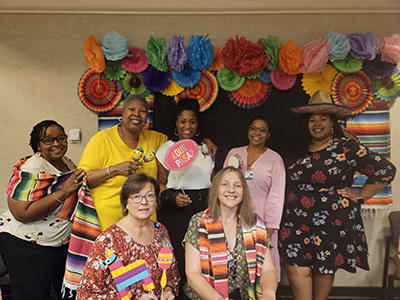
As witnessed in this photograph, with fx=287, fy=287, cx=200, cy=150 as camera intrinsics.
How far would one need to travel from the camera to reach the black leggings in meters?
2.08

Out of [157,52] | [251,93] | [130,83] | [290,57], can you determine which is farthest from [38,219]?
[290,57]

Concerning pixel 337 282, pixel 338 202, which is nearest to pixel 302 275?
pixel 338 202

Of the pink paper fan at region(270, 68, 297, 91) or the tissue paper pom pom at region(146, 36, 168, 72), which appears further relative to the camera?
the pink paper fan at region(270, 68, 297, 91)

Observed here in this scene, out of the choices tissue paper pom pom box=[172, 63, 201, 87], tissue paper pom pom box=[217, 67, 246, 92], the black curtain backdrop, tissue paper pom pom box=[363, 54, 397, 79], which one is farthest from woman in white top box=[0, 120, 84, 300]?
tissue paper pom pom box=[363, 54, 397, 79]

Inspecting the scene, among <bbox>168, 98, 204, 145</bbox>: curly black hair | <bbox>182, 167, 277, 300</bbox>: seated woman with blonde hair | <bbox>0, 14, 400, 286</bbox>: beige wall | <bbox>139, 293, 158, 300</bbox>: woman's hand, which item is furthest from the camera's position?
<bbox>0, 14, 400, 286</bbox>: beige wall

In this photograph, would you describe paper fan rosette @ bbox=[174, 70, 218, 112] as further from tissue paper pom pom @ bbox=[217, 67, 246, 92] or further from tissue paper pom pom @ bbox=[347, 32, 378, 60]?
tissue paper pom pom @ bbox=[347, 32, 378, 60]

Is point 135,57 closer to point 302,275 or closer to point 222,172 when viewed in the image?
point 222,172

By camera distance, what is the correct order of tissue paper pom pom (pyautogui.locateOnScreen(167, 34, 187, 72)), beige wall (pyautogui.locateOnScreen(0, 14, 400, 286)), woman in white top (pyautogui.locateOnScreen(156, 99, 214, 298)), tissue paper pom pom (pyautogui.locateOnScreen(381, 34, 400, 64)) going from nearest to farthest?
woman in white top (pyautogui.locateOnScreen(156, 99, 214, 298)) < tissue paper pom pom (pyautogui.locateOnScreen(167, 34, 187, 72)) < tissue paper pom pom (pyautogui.locateOnScreen(381, 34, 400, 64)) < beige wall (pyautogui.locateOnScreen(0, 14, 400, 286))

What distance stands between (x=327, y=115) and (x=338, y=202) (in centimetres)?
73

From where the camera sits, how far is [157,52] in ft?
8.98

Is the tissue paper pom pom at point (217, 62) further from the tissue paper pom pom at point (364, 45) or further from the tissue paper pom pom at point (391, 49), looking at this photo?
the tissue paper pom pom at point (391, 49)

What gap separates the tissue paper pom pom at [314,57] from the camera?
272cm

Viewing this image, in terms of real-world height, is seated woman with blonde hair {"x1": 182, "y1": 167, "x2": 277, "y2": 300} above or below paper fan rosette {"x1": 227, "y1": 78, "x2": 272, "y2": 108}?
below

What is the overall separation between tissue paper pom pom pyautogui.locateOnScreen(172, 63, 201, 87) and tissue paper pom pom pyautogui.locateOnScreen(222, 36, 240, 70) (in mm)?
298
